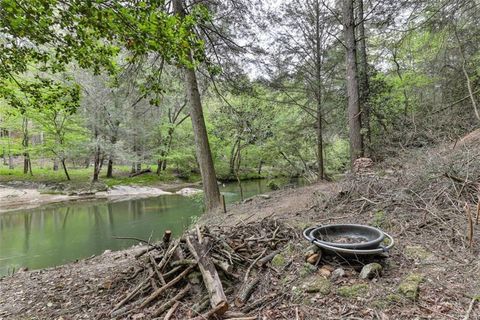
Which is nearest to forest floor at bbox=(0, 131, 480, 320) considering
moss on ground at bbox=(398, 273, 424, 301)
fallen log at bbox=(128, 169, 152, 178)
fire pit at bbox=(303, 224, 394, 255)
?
moss on ground at bbox=(398, 273, 424, 301)

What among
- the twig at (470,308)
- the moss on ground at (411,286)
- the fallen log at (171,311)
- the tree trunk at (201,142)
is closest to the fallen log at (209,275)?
the fallen log at (171,311)

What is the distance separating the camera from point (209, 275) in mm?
2502

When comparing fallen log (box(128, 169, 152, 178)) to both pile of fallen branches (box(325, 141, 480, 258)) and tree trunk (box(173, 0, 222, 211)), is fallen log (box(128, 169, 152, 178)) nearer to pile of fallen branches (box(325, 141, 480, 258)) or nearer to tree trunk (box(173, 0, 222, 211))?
tree trunk (box(173, 0, 222, 211))

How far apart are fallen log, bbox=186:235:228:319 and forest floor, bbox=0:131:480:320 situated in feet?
0.54

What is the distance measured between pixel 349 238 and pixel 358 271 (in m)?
0.59

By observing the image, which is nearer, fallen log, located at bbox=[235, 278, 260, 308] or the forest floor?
the forest floor

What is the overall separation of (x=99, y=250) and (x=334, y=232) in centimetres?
632

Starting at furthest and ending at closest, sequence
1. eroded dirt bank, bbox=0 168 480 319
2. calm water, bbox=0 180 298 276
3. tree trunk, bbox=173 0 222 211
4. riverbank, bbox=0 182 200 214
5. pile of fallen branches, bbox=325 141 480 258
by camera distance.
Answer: riverbank, bbox=0 182 200 214
calm water, bbox=0 180 298 276
tree trunk, bbox=173 0 222 211
pile of fallen branches, bbox=325 141 480 258
eroded dirt bank, bbox=0 168 480 319

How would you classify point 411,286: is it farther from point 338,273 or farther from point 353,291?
point 338,273

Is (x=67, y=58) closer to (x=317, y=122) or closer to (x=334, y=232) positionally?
(x=334, y=232)

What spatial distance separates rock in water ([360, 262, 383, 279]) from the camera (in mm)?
2309

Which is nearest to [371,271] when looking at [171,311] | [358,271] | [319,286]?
[358,271]

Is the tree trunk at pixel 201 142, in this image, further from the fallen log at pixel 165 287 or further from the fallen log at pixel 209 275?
the fallen log at pixel 165 287

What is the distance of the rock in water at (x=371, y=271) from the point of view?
231 centimetres
